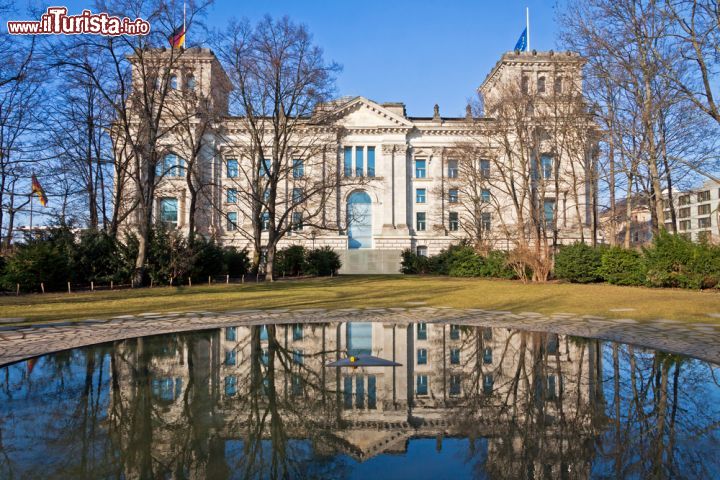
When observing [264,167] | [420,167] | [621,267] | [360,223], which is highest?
[420,167]

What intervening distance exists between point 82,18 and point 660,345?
85.9ft

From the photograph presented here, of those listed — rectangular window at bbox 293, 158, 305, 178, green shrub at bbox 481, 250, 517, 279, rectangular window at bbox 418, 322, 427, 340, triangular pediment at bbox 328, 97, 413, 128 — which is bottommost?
rectangular window at bbox 418, 322, 427, 340

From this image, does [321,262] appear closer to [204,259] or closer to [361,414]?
[204,259]

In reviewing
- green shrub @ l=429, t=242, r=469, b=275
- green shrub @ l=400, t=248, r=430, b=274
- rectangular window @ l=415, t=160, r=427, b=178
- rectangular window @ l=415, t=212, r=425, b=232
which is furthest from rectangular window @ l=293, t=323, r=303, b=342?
rectangular window @ l=415, t=160, r=427, b=178

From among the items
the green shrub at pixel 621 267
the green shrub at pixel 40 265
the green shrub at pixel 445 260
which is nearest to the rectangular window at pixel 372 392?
the green shrub at pixel 40 265

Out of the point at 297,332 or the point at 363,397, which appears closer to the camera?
the point at 363,397

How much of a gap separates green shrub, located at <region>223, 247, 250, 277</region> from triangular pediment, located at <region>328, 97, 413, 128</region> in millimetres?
24512

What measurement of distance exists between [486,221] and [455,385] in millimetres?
45615

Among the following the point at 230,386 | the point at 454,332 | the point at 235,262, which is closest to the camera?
the point at 230,386

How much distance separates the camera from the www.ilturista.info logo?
1989 centimetres

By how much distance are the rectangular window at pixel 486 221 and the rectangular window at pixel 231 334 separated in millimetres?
39600

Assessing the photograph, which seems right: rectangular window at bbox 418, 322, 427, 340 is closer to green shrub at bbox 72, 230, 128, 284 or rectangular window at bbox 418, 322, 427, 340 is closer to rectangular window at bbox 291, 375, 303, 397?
rectangular window at bbox 291, 375, 303, 397

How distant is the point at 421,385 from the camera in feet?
17.9

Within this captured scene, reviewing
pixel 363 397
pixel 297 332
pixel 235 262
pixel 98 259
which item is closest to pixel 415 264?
pixel 235 262
